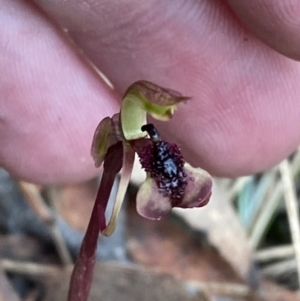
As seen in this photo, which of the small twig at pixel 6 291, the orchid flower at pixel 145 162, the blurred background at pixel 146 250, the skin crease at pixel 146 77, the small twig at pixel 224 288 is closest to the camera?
the orchid flower at pixel 145 162

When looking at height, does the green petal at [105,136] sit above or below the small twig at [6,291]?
above

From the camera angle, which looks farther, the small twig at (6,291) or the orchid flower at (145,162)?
the small twig at (6,291)

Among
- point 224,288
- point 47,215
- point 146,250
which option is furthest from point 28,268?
point 224,288

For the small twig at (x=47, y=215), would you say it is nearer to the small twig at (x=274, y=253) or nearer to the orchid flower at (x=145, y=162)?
the small twig at (x=274, y=253)

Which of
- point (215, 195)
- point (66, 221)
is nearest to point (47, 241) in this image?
point (66, 221)

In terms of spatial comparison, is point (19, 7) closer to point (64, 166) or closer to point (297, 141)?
point (64, 166)

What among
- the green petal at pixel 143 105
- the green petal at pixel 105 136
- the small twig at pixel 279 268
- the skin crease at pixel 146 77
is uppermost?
the skin crease at pixel 146 77

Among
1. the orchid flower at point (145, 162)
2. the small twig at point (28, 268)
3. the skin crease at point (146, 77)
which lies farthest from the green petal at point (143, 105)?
the small twig at point (28, 268)

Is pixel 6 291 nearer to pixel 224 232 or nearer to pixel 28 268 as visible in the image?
pixel 28 268
